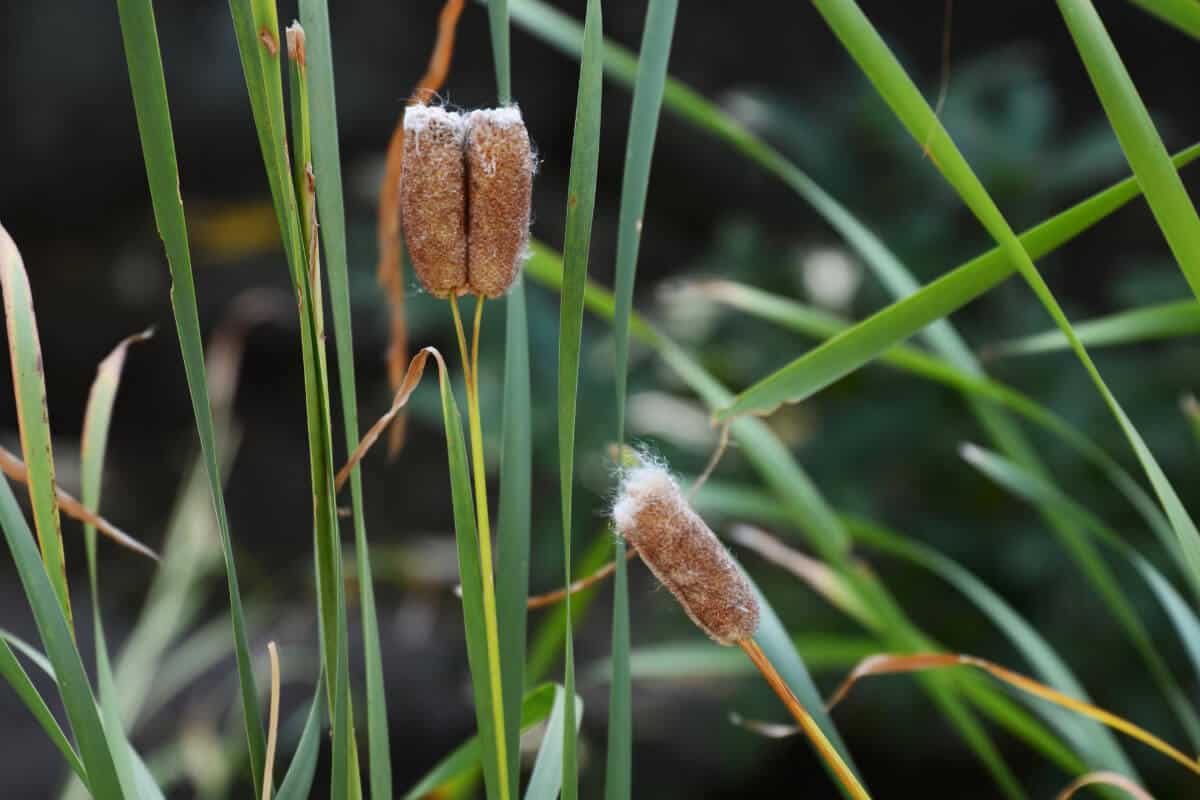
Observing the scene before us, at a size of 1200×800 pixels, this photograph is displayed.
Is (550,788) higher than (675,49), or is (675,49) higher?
(675,49)

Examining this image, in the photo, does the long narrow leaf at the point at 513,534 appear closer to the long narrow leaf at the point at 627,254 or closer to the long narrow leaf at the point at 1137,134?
the long narrow leaf at the point at 627,254

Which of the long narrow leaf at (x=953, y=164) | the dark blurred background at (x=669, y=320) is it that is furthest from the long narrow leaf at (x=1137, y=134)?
the dark blurred background at (x=669, y=320)

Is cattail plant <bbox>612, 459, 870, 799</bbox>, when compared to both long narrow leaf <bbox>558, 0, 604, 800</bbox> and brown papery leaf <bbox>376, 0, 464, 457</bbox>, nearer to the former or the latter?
long narrow leaf <bbox>558, 0, 604, 800</bbox>

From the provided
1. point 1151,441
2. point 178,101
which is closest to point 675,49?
point 178,101

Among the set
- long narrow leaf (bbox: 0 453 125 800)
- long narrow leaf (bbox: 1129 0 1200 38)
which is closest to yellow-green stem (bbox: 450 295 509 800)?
long narrow leaf (bbox: 0 453 125 800)

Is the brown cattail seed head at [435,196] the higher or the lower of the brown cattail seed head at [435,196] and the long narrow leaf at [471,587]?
the higher

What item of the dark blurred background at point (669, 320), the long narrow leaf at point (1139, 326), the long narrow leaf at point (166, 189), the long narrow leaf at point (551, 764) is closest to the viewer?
the long narrow leaf at point (166, 189)

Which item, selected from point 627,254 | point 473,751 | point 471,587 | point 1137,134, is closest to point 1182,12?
point 1137,134

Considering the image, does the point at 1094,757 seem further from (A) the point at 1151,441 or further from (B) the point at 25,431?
(A) the point at 1151,441
